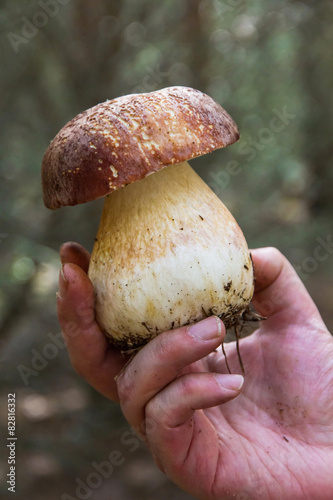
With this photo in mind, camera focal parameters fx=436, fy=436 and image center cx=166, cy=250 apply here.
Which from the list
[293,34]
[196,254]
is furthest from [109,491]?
[293,34]

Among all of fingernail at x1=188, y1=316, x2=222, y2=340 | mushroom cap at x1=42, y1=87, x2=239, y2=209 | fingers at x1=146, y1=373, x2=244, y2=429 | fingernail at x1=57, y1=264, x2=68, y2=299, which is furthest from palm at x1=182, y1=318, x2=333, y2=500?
mushroom cap at x1=42, y1=87, x2=239, y2=209

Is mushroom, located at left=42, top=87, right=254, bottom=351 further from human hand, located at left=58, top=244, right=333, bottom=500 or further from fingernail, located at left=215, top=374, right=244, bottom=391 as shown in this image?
fingernail, located at left=215, top=374, right=244, bottom=391

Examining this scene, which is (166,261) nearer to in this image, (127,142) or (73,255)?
(127,142)

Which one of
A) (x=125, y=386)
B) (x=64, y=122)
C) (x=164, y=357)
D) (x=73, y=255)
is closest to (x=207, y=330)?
(x=164, y=357)

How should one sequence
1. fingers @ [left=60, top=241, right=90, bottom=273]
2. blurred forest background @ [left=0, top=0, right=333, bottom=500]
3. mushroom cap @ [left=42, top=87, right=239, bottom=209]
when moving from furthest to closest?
blurred forest background @ [left=0, top=0, right=333, bottom=500] → fingers @ [left=60, top=241, right=90, bottom=273] → mushroom cap @ [left=42, top=87, right=239, bottom=209]

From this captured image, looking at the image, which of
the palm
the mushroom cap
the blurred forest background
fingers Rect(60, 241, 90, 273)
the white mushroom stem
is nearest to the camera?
the mushroom cap
